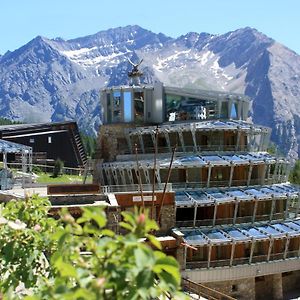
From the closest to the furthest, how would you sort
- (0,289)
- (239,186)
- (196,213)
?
(0,289), (196,213), (239,186)

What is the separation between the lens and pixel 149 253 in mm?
4250

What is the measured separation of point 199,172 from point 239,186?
375 cm

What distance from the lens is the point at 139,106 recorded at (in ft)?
161

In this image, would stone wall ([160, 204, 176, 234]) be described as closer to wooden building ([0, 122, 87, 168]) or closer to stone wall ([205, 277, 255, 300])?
stone wall ([205, 277, 255, 300])

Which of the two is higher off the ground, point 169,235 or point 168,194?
point 168,194

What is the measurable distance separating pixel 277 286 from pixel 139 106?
68.5 feet

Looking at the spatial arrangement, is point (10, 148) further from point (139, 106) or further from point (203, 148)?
point (203, 148)

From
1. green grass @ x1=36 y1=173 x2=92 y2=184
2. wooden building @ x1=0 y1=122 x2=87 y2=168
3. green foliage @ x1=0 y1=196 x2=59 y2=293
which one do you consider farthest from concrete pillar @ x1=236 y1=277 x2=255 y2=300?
wooden building @ x1=0 y1=122 x2=87 y2=168

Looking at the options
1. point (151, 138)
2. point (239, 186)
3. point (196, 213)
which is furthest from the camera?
point (151, 138)

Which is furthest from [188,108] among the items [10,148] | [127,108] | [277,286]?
[277,286]

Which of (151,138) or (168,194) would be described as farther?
(151,138)

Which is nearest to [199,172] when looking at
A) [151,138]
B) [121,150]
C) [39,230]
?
[151,138]

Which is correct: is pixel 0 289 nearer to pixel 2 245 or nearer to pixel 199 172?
pixel 2 245

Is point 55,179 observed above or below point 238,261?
below
